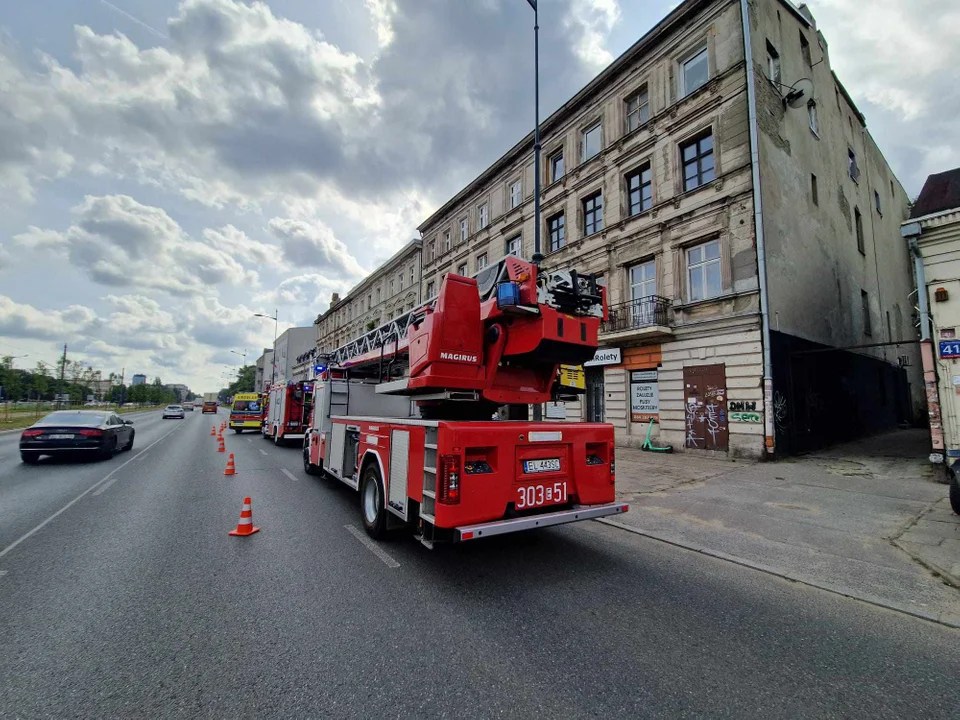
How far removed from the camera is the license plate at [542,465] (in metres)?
4.38

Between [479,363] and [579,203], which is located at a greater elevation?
[579,203]

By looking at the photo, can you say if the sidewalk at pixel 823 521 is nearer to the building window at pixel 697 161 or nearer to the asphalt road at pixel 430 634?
the asphalt road at pixel 430 634

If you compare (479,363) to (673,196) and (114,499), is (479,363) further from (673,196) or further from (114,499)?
(673,196)

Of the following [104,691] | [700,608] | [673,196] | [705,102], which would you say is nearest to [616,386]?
[673,196]

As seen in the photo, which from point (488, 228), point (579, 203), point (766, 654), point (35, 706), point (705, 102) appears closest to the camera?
point (35, 706)

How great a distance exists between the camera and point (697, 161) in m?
14.7

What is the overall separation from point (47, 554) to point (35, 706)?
3.26m

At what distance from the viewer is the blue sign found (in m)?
8.59

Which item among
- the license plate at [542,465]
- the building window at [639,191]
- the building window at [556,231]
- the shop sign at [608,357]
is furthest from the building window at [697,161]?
the license plate at [542,465]

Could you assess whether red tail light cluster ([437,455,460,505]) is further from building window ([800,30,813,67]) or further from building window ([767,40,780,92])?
building window ([800,30,813,67])

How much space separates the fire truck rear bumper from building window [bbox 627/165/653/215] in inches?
560

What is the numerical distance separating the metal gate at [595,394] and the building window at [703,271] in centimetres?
450

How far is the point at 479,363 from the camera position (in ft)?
17.0

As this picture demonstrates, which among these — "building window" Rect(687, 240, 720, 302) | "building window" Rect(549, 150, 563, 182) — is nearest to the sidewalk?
"building window" Rect(687, 240, 720, 302)
